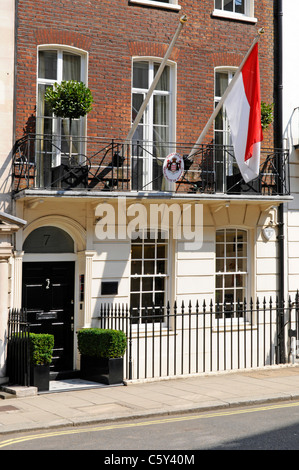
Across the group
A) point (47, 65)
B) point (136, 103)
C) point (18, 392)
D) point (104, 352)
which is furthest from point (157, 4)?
point (18, 392)

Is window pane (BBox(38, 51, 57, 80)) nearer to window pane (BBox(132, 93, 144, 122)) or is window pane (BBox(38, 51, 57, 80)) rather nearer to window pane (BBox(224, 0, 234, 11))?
window pane (BBox(132, 93, 144, 122))

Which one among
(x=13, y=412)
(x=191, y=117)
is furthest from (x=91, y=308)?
(x=191, y=117)

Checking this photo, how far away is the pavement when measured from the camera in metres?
10.0

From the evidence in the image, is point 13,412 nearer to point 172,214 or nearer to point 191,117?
point 172,214

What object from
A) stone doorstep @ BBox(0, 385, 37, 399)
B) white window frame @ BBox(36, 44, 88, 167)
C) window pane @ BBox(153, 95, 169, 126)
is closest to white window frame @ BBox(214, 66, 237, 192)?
window pane @ BBox(153, 95, 169, 126)

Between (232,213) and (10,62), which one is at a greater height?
(10,62)

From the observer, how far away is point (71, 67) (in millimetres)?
14180

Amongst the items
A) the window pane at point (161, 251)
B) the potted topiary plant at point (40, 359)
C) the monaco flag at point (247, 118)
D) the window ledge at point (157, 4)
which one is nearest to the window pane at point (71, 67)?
the window ledge at point (157, 4)

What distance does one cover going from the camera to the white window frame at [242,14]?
622 inches

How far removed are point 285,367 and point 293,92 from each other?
22.2 ft

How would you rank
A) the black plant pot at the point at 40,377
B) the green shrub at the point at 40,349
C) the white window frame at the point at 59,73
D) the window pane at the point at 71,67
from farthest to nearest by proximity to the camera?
the window pane at the point at 71,67 → the white window frame at the point at 59,73 → the black plant pot at the point at 40,377 → the green shrub at the point at 40,349

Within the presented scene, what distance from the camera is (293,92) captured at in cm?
1664

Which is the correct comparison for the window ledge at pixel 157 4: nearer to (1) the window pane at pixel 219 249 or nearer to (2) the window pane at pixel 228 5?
(2) the window pane at pixel 228 5

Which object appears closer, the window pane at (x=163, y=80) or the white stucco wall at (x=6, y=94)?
the white stucco wall at (x=6, y=94)
